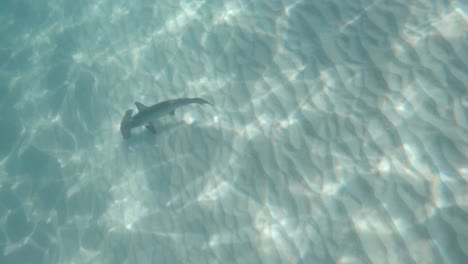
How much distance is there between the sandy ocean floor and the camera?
4797 mm

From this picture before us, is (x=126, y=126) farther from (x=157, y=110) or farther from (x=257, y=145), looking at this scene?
(x=257, y=145)

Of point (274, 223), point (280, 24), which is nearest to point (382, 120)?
point (274, 223)

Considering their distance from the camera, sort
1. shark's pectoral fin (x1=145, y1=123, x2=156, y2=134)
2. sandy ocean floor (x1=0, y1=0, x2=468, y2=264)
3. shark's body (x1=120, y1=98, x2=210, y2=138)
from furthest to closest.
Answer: shark's pectoral fin (x1=145, y1=123, x2=156, y2=134)
shark's body (x1=120, y1=98, x2=210, y2=138)
sandy ocean floor (x1=0, y1=0, x2=468, y2=264)

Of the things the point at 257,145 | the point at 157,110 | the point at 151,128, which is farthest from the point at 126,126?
the point at 257,145

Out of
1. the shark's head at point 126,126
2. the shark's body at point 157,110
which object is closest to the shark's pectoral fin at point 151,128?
the shark's body at point 157,110

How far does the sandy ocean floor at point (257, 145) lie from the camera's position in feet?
15.7

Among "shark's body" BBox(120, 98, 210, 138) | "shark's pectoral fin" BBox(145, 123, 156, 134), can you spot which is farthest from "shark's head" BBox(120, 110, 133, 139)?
"shark's pectoral fin" BBox(145, 123, 156, 134)

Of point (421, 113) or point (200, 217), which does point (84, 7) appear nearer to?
point (200, 217)

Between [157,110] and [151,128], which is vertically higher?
[157,110]

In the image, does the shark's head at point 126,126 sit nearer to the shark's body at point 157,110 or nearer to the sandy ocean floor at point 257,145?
the shark's body at point 157,110

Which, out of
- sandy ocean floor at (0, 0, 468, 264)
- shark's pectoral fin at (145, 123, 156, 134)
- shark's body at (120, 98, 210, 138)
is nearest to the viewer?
sandy ocean floor at (0, 0, 468, 264)

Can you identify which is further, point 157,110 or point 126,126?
point 126,126

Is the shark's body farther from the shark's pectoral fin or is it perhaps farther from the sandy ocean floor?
the sandy ocean floor

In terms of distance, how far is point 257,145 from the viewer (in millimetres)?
5922
